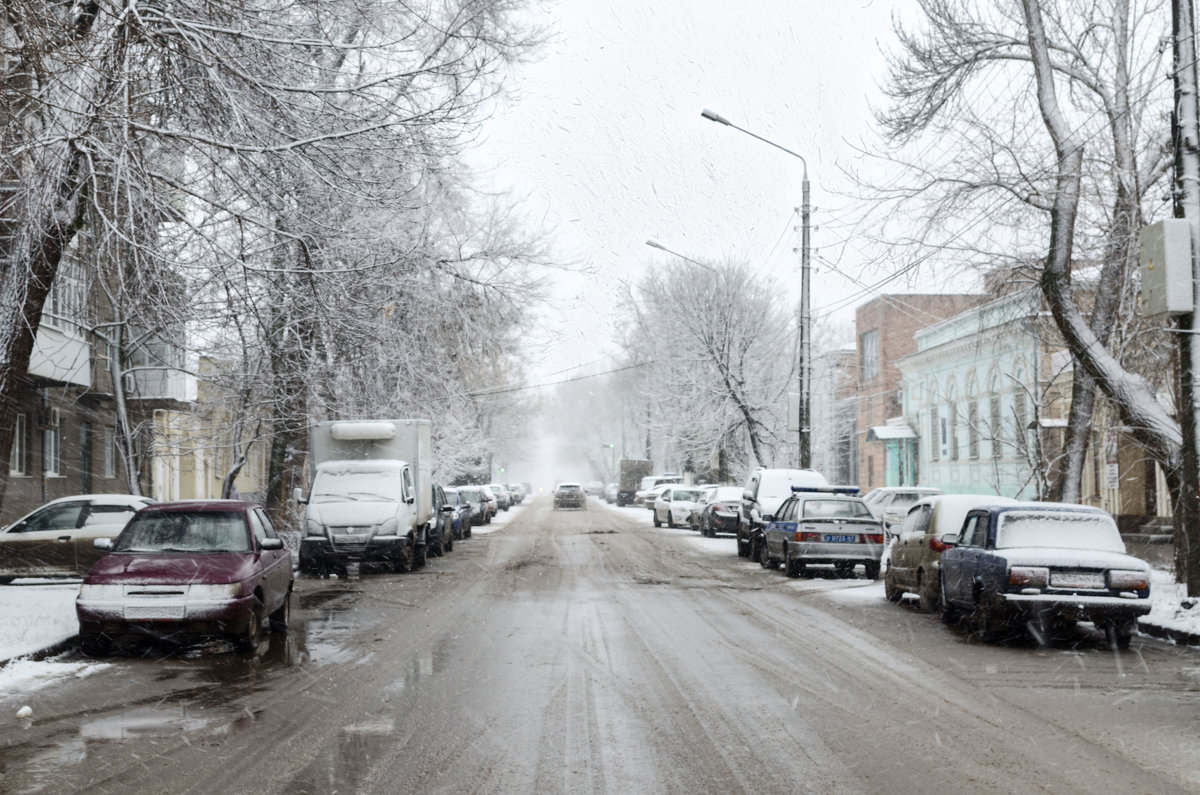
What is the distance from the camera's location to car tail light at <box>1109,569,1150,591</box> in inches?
495

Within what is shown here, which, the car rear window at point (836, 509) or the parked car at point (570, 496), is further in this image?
the parked car at point (570, 496)

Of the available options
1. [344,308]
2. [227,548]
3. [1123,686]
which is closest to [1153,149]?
[1123,686]

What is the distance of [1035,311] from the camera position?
2248cm

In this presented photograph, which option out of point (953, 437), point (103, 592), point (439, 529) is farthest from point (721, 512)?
point (103, 592)

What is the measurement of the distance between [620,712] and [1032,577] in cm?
589

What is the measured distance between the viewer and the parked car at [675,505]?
4459cm

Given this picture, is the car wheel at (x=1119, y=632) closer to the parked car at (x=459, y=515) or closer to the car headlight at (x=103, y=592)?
the car headlight at (x=103, y=592)

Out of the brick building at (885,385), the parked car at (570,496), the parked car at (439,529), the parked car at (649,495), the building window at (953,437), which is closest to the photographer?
the parked car at (439,529)

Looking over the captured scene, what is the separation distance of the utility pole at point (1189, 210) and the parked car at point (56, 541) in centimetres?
1531

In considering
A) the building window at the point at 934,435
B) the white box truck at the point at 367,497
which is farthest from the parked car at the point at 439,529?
the building window at the point at 934,435

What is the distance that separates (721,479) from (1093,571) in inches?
1526

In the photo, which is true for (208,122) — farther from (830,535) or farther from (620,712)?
(830,535)

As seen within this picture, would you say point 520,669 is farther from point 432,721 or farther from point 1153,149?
point 1153,149

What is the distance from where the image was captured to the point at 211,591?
38.3 ft
